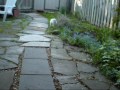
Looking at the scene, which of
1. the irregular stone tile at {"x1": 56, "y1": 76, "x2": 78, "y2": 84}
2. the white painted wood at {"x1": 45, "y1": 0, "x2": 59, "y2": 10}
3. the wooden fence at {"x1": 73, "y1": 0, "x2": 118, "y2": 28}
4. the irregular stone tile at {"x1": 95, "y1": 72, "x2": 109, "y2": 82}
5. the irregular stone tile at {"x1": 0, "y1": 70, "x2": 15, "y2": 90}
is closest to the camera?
the irregular stone tile at {"x1": 0, "y1": 70, "x2": 15, "y2": 90}

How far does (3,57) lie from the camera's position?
419 centimetres

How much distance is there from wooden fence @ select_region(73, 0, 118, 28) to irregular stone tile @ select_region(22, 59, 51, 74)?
320cm

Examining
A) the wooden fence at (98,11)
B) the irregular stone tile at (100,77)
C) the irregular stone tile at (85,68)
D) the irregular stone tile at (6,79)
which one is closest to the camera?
the irregular stone tile at (6,79)

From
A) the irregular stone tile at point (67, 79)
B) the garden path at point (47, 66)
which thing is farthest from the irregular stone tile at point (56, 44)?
the irregular stone tile at point (67, 79)

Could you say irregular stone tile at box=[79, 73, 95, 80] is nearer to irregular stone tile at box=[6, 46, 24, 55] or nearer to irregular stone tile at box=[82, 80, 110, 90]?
irregular stone tile at box=[82, 80, 110, 90]

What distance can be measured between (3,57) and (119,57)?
188cm

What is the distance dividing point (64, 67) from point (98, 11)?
434 centimetres

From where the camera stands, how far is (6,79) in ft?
10.8

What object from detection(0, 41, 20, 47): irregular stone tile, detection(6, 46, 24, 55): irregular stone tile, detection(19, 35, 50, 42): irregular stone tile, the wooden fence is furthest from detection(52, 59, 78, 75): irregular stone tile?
the wooden fence

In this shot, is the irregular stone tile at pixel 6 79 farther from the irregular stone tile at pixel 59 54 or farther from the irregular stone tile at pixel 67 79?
the irregular stone tile at pixel 59 54

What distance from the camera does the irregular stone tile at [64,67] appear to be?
12.2 feet

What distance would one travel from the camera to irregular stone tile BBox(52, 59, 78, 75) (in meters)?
3.71

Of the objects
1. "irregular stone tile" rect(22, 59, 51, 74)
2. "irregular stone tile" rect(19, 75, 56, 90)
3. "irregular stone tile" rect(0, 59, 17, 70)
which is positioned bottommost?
"irregular stone tile" rect(19, 75, 56, 90)

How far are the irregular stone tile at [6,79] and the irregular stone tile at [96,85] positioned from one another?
974 millimetres
